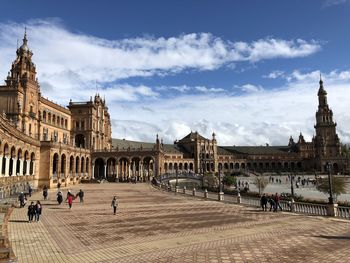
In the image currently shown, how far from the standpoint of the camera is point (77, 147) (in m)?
72.4

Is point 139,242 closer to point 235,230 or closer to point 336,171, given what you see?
point 235,230

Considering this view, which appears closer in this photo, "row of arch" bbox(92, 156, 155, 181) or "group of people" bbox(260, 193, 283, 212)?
"group of people" bbox(260, 193, 283, 212)

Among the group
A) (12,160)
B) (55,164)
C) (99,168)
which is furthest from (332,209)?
(99,168)

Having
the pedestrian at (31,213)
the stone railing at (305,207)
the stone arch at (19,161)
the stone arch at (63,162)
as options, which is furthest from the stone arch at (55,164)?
the pedestrian at (31,213)

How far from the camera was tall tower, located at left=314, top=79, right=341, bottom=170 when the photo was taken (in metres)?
142

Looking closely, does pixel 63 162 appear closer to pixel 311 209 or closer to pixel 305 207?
pixel 305 207

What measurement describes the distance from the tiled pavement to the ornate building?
16.7 meters

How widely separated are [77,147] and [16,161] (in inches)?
1231

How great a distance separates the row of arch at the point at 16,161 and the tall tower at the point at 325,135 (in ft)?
409

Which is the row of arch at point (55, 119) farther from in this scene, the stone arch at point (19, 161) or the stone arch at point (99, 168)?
the stone arch at point (19, 161)

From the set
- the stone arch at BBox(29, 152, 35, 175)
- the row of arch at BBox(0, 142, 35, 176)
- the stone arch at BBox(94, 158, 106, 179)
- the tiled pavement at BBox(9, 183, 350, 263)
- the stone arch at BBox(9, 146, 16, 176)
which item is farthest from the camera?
the stone arch at BBox(94, 158, 106, 179)

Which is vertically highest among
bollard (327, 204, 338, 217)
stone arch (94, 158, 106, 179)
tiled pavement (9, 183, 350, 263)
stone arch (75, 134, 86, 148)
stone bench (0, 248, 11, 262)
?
stone arch (75, 134, 86, 148)

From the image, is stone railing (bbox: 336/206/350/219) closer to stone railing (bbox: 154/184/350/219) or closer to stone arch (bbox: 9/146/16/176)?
stone railing (bbox: 154/184/350/219)

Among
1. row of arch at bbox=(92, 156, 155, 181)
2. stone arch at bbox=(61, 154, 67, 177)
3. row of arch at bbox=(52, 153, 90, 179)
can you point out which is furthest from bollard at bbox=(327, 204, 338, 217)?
row of arch at bbox=(92, 156, 155, 181)
